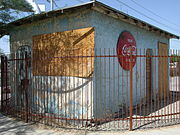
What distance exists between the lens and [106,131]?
15.5ft

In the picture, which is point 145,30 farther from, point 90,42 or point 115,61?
point 90,42

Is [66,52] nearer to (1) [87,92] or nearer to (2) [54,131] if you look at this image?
(1) [87,92]

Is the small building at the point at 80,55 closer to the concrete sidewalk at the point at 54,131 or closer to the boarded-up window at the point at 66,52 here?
the boarded-up window at the point at 66,52

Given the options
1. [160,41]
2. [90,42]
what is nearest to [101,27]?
[90,42]

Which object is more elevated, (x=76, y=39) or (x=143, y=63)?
(x=76, y=39)

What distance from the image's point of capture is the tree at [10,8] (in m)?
6.52

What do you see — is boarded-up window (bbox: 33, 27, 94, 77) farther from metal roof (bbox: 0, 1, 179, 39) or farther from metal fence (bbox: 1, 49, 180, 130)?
metal roof (bbox: 0, 1, 179, 39)

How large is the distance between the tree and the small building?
35cm

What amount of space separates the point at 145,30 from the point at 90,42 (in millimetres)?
4412

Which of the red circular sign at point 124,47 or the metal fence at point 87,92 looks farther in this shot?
the red circular sign at point 124,47

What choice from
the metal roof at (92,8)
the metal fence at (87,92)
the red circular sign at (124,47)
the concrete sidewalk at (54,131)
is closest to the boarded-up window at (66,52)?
the metal fence at (87,92)

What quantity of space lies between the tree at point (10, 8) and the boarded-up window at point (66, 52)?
1.26 meters

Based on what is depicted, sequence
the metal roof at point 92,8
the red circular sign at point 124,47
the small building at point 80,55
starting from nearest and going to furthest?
the metal roof at point 92,8, the small building at point 80,55, the red circular sign at point 124,47

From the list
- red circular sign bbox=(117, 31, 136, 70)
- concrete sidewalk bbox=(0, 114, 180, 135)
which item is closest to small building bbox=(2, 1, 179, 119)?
red circular sign bbox=(117, 31, 136, 70)
